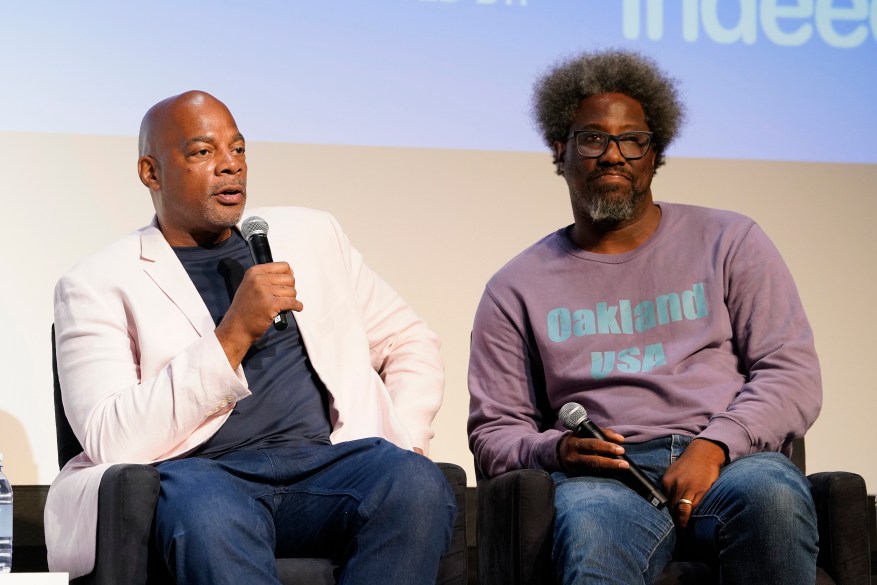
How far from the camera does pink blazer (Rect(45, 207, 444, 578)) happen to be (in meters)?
2.46

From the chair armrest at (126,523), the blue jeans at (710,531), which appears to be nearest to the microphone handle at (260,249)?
the chair armrest at (126,523)

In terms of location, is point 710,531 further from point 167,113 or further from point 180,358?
point 167,113

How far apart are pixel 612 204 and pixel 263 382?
92cm

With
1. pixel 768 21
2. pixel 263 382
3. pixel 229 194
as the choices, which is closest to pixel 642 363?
pixel 263 382

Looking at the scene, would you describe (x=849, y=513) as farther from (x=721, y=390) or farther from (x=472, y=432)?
(x=472, y=432)

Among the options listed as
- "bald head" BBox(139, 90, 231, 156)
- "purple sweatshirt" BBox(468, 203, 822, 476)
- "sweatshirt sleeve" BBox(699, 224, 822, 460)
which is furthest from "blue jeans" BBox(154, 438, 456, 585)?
"bald head" BBox(139, 90, 231, 156)

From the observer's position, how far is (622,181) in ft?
9.72

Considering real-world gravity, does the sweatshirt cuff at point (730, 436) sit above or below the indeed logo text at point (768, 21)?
below

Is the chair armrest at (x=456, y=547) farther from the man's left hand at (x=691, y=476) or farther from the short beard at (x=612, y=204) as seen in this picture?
the short beard at (x=612, y=204)

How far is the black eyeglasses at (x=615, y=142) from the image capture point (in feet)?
9.78

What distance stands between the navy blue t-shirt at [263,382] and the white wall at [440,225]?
1.09 meters

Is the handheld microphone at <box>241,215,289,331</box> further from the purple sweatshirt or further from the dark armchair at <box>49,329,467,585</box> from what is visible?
the purple sweatshirt

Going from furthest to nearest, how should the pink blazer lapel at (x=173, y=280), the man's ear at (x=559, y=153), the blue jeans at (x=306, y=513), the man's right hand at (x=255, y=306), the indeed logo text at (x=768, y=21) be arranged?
the indeed logo text at (x=768, y=21)
the man's ear at (x=559, y=153)
the pink blazer lapel at (x=173, y=280)
the man's right hand at (x=255, y=306)
the blue jeans at (x=306, y=513)

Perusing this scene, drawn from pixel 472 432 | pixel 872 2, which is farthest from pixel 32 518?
pixel 872 2
